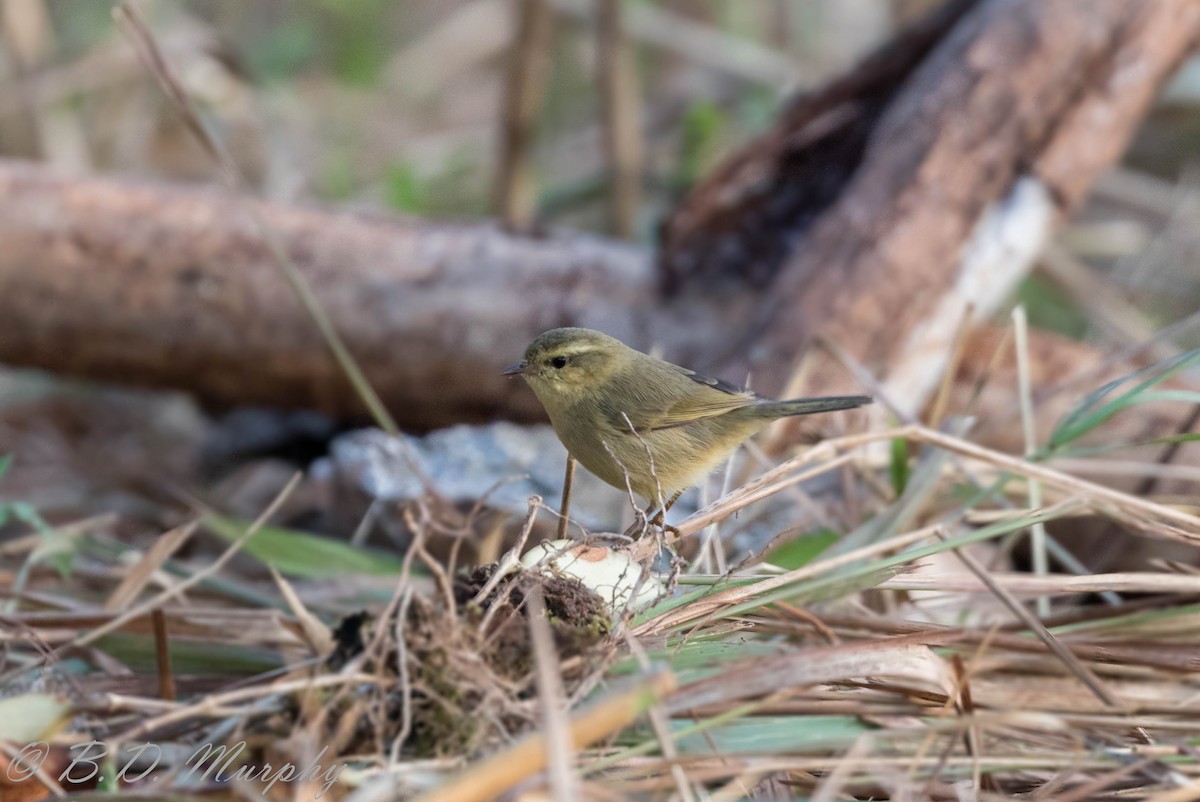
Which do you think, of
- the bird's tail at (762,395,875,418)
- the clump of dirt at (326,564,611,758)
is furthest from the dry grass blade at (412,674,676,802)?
the bird's tail at (762,395,875,418)

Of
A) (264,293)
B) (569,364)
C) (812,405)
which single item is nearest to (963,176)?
(812,405)

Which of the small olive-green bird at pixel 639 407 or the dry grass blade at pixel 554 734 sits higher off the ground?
the small olive-green bird at pixel 639 407

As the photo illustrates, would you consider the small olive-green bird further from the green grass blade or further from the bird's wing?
the green grass blade

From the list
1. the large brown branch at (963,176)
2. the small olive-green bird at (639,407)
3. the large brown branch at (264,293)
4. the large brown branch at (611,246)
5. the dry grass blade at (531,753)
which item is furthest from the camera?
the large brown branch at (264,293)

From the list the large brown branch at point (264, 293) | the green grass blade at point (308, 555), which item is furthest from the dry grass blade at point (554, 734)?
the large brown branch at point (264, 293)

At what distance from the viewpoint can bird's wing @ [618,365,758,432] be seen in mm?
2994

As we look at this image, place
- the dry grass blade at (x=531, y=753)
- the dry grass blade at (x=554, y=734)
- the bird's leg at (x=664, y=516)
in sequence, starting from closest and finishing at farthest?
the dry grass blade at (x=554, y=734)
the dry grass blade at (x=531, y=753)
the bird's leg at (x=664, y=516)

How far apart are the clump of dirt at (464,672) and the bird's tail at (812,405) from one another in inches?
43.7

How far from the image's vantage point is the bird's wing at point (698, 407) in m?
2.99

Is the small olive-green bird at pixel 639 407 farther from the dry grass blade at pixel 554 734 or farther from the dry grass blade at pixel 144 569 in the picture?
the dry grass blade at pixel 554 734

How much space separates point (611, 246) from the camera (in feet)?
15.1

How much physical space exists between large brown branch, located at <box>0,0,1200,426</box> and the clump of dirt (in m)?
2.21

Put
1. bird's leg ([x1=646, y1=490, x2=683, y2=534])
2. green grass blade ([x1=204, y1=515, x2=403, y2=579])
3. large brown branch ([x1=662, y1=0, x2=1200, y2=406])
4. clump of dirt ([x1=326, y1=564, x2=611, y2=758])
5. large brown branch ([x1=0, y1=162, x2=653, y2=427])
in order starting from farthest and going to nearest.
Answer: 1. large brown branch ([x1=0, y1=162, x2=653, y2=427])
2. large brown branch ([x1=662, y1=0, x2=1200, y2=406])
3. green grass blade ([x1=204, y1=515, x2=403, y2=579])
4. bird's leg ([x1=646, y1=490, x2=683, y2=534])
5. clump of dirt ([x1=326, y1=564, x2=611, y2=758])

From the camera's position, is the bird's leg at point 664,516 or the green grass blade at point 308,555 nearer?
the bird's leg at point 664,516
